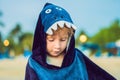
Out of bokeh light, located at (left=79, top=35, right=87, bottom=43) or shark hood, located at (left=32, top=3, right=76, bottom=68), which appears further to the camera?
bokeh light, located at (left=79, top=35, right=87, bottom=43)

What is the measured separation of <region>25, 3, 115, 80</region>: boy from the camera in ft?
3.66

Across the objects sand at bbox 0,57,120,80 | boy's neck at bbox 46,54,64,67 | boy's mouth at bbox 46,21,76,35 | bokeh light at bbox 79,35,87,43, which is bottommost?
sand at bbox 0,57,120,80

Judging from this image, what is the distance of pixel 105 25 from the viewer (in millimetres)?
1904

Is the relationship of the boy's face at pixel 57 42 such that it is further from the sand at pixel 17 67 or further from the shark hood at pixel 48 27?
the sand at pixel 17 67

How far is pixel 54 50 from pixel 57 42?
28 mm

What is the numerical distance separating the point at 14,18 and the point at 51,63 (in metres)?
0.75

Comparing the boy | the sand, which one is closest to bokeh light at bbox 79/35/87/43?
the sand

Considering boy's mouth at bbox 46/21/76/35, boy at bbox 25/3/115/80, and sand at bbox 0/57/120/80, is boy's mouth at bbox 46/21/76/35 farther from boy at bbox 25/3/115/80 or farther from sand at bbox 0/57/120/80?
sand at bbox 0/57/120/80

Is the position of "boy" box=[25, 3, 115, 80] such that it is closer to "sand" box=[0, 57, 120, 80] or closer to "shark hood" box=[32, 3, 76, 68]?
"shark hood" box=[32, 3, 76, 68]

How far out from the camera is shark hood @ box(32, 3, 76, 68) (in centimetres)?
111

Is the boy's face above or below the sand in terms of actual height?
above

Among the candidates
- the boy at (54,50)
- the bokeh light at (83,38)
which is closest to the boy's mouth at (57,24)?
the boy at (54,50)

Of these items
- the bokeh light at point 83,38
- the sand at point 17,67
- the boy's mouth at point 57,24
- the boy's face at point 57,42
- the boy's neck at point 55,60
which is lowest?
the sand at point 17,67

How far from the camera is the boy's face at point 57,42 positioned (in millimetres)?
1123
